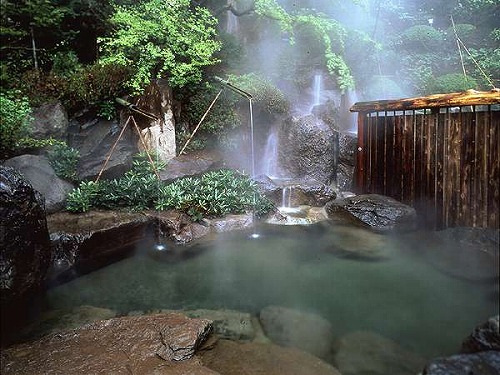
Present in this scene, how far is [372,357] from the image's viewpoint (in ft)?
9.91

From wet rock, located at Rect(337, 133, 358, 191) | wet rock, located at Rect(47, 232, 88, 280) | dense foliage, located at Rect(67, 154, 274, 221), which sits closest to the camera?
wet rock, located at Rect(47, 232, 88, 280)

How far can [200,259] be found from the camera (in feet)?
20.5

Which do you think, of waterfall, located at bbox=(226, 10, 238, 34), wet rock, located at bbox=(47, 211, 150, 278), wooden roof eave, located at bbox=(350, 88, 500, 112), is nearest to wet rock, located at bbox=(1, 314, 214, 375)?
wet rock, located at bbox=(47, 211, 150, 278)

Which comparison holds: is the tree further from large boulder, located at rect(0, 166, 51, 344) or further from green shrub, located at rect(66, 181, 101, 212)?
large boulder, located at rect(0, 166, 51, 344)

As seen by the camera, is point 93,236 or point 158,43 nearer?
point 93,236

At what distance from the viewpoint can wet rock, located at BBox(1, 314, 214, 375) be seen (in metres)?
3.01

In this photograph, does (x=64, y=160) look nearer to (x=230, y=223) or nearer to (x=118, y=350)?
(x=230, y=223)

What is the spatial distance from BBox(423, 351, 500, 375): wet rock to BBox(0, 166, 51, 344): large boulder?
427 cm

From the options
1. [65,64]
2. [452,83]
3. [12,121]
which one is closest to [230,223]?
[452,83]

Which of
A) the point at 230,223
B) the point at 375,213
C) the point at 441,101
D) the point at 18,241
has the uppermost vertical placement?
the point at 441,101

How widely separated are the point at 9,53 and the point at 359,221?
10.3 metres

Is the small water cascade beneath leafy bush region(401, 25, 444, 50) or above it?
above

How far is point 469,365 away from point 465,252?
1922 millimetres

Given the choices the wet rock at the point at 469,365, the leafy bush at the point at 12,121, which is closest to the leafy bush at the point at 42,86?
the leafy bush at the point at 12,121
